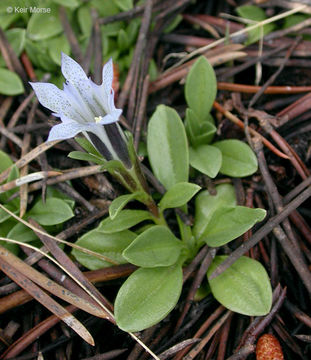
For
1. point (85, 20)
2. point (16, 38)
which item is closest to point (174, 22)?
point (85, 20)

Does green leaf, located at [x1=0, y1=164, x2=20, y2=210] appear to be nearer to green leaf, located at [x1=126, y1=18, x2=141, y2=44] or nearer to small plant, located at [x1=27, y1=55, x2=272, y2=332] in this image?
small plant, located at [x1=27, y1=55, x2=272, y2=332]

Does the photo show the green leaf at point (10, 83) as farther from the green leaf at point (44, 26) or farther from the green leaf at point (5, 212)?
the green leaf at point (5, 212)

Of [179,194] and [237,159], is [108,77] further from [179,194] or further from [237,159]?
[237,159]

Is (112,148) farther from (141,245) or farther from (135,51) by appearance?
(135,51)

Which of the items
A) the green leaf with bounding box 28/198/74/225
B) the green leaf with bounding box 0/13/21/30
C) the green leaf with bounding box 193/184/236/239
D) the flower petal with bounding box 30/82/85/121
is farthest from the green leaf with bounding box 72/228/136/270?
the green leaf with bounding box 0/13/21/30

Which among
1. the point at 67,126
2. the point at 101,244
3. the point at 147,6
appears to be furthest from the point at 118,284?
the point at 147,6

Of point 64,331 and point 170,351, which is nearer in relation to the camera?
point 170,351
